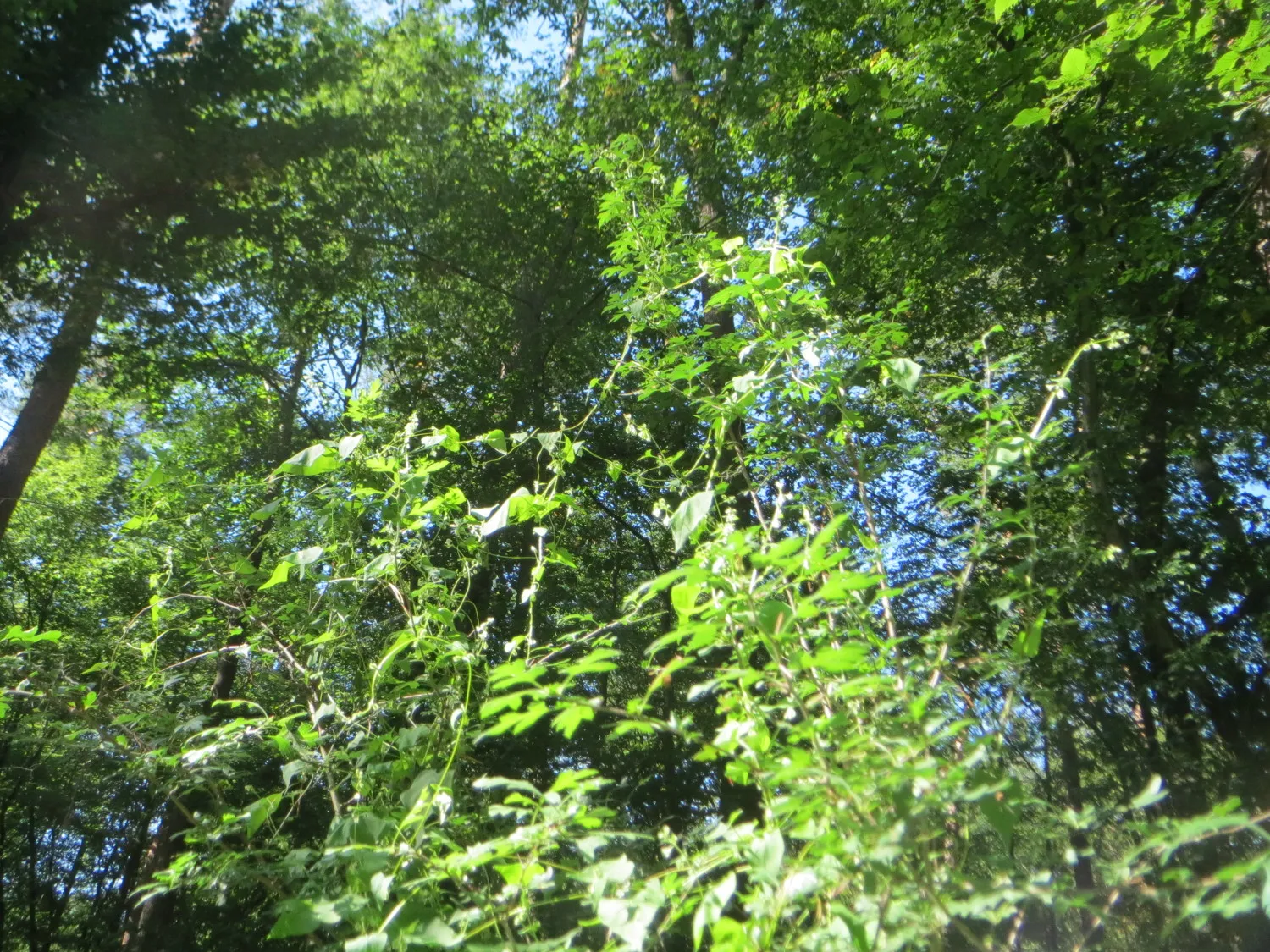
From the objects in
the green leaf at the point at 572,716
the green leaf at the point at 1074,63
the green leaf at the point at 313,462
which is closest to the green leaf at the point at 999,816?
the green leaf at the point at 572,716

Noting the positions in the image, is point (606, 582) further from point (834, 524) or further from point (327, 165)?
point (834, 524)

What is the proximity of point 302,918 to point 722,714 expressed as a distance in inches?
35.8

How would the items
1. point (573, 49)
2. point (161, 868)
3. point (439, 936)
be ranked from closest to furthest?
point (439, 936), point (161, 868), point (573, 49)

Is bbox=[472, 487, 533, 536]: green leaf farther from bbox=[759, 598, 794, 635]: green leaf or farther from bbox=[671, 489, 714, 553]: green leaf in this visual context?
bbox=[759, 598, 794, 635]: green leaf

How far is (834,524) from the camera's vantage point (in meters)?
0.96

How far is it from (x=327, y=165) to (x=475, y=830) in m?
6.19

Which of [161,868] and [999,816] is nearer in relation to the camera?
[999,816]

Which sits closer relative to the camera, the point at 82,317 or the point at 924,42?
the point at 924,42

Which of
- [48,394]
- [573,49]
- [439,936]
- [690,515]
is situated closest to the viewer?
[439,936]

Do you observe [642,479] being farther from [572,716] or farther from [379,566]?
[572,716]

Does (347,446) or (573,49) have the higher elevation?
(573,49)

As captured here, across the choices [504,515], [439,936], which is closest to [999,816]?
[439,936]

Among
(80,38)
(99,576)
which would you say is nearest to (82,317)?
(80,38)

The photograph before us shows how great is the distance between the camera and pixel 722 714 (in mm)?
1843
